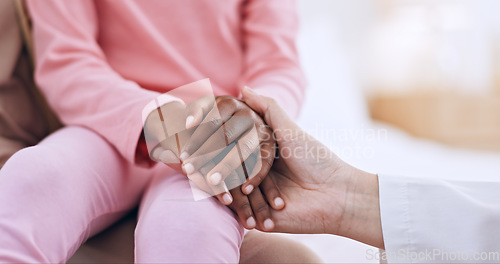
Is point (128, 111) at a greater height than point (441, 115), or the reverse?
point (128, 111)

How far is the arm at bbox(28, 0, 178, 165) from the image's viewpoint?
70cm

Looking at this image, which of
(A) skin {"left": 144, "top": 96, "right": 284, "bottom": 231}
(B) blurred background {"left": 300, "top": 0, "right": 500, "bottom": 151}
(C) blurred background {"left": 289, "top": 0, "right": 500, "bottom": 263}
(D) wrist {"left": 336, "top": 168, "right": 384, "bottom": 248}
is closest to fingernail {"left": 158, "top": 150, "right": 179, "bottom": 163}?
(A) skin {"left": 144, "top": 96, "right": 284, "bottom": 231}

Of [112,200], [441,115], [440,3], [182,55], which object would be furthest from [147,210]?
[440,3]

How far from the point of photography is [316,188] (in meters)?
0.65

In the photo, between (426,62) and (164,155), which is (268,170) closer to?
(164,155)

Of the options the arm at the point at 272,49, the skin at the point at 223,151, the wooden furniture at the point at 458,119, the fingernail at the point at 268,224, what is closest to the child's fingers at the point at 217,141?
the skin at the point at 223,151

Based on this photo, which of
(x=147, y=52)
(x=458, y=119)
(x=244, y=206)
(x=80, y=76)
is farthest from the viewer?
(x=458, y=119)

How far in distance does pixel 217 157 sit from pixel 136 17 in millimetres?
424

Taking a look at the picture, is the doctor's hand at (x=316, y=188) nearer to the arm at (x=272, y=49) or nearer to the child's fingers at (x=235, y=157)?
the child's fingers at (x=235, y=157)

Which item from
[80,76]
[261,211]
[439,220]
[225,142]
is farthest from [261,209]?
[80,76]

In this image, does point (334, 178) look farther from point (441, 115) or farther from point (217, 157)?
point (441, 115)

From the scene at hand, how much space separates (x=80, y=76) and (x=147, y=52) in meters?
0.16

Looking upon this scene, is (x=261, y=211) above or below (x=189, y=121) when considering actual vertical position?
below

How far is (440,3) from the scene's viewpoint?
2461mm
